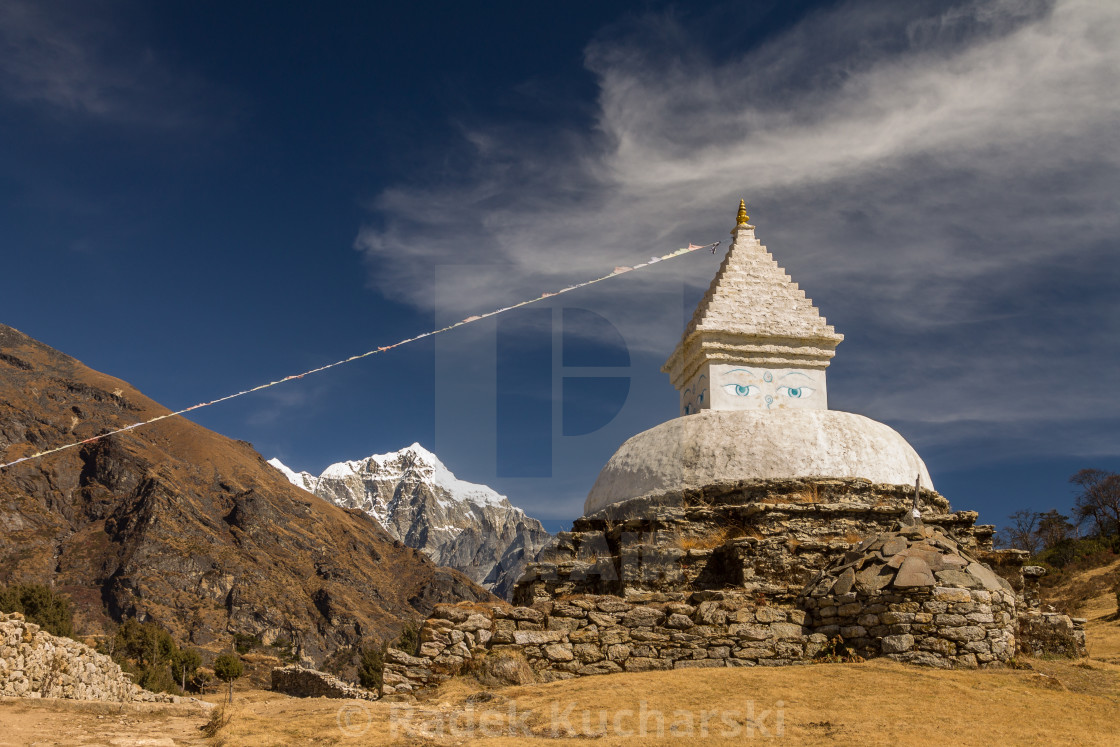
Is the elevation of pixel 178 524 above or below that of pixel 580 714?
above

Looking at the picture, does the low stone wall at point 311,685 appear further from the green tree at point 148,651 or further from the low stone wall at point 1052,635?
the low stone wall at point 1052,635

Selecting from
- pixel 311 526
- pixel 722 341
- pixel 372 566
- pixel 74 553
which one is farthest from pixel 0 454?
pixel 722 341

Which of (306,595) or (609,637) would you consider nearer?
(609,637)

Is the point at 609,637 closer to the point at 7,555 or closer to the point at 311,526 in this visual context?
the point at 7,555

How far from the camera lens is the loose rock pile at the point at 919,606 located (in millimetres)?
10148

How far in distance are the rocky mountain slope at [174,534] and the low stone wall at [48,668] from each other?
63.3m

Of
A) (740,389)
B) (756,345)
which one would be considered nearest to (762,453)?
(740,389)

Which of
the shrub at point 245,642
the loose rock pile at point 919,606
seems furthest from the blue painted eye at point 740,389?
the shrub at point 245,642

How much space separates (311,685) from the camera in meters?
29.0

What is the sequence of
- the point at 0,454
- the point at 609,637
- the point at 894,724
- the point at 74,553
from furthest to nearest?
the point at 0,454
the point at 74,553
the point at 609,637
the point at 894,724

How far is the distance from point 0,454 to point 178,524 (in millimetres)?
20422

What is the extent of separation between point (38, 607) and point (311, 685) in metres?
18.4

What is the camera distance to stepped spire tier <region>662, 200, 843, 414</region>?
17812mm

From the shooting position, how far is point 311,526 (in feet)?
363
